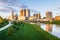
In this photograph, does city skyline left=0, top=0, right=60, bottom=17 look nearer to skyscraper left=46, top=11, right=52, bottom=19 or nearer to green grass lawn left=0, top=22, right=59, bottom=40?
skyscraper left=46, top=11, right=52, bottom=19

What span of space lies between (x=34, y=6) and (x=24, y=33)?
646 millimetres

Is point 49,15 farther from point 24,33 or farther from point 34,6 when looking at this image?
point 24,33

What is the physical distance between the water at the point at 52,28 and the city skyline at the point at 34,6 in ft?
0.83

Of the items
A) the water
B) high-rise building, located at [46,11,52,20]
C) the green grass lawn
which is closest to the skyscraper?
high-rise building, located at [46,11,52,20]

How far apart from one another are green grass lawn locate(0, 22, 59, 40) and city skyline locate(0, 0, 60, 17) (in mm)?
320

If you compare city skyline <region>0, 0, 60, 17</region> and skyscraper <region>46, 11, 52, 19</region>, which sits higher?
city skyline <region>0, 0, 60, 17</region>

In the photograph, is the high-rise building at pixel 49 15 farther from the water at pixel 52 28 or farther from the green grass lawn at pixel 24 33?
the green grass lawn at pixel 24 33

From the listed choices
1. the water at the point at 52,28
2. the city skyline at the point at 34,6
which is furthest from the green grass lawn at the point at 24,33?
the city skyline at the point at 34,6

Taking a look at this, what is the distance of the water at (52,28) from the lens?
376 centimetres

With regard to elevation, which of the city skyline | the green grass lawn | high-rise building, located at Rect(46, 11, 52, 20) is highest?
the city skyline

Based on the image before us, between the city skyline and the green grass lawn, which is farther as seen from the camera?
the city skyline

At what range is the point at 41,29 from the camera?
3.75 metres

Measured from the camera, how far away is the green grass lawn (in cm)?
355

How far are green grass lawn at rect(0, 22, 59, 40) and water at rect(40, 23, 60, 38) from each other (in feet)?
0.32
